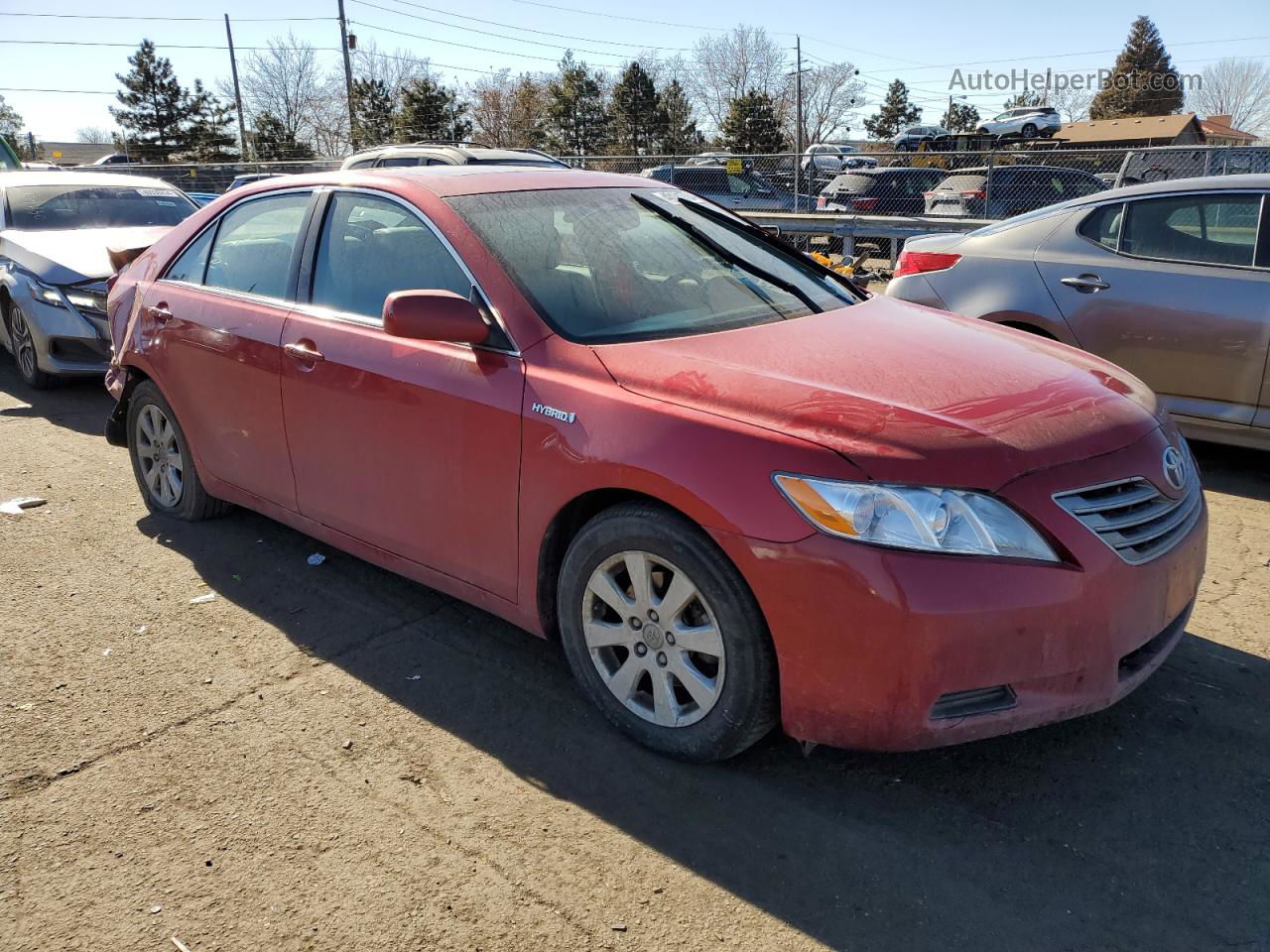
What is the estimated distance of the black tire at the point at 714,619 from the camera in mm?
2678

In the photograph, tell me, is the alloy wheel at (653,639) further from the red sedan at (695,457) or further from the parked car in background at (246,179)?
the parked car in background at (246,179)

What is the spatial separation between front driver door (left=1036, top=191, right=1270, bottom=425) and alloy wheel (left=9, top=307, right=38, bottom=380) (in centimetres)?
741

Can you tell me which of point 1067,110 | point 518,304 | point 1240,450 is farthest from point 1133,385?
point 1067,110

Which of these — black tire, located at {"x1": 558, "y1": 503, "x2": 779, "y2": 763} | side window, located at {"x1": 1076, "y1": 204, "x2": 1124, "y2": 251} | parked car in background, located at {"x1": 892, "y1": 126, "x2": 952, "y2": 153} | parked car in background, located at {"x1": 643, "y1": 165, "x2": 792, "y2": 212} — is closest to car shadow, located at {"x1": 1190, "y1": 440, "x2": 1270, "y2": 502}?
side window, located at {"x1": 1076, "y1": 204, "x2": 1124, "y2": 251}

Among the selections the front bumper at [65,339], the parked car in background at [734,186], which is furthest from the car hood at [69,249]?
the parked car in background at [734,186]

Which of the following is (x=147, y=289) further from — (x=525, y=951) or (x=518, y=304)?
(x=525, y=951)

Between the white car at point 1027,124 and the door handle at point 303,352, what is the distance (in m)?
42.1

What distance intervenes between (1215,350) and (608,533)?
13.4 feet

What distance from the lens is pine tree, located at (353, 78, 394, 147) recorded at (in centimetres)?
4925

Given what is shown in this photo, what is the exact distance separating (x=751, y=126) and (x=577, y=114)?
10652 millimetres

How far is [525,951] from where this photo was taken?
7.52 feet

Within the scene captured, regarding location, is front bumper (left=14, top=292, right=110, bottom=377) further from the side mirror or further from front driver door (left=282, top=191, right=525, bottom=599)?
the side mirror

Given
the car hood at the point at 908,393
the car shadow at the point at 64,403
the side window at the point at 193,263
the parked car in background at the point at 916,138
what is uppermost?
the parked car in background at the point at 916,138

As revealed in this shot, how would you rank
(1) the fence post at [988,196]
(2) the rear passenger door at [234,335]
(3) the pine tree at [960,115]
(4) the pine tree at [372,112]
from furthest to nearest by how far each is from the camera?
(3) the pine tree at [960,115] < (4) the pine tree at [372,112] < (1) the fence post at [988,196] < (2) the rear passenger door at [234,335]
